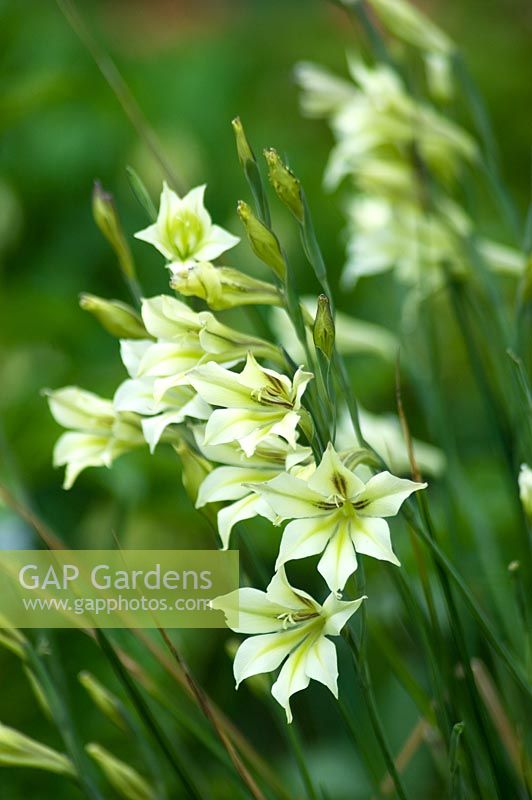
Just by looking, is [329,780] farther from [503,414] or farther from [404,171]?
[404,171]

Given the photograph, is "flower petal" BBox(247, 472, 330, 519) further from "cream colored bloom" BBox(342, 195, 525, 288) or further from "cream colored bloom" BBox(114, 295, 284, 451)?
"cream colored bloom" BBox(342, 195, 525, 288)

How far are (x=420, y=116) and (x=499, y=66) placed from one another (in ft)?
4.89

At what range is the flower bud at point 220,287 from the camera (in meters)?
0.41

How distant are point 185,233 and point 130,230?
1.08 metres

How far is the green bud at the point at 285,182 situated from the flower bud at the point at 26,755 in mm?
282

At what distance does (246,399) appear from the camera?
40 cm

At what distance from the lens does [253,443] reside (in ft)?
1.22

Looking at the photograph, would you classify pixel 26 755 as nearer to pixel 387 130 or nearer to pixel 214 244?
pixel 214 244

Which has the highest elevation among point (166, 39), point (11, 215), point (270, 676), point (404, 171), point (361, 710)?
point (166, 39)

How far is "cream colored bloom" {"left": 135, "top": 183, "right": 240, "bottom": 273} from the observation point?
0.43 metres

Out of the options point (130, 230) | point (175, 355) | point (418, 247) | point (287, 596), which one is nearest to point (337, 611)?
point (287, 596)

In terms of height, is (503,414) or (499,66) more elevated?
(499,66)

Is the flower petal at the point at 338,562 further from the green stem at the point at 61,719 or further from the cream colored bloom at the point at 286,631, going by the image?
the green stem at the point at 61,719

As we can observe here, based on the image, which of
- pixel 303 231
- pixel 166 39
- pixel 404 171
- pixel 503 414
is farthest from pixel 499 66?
pixel 303 231
